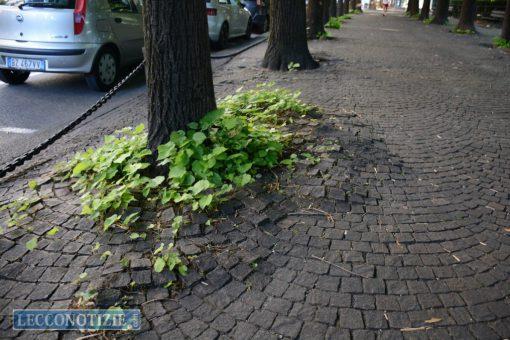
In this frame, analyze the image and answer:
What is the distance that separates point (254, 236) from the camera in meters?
2.88

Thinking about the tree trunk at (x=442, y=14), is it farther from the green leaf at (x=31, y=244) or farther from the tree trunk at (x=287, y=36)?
the green leaf at (x=31, y=244)

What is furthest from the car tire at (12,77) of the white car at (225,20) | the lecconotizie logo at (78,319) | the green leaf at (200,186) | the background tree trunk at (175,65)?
the lecconotizie logo at (78,319)

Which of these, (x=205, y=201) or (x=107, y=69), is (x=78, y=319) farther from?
(x=107, y=69)

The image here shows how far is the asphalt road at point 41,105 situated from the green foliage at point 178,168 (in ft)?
6.02

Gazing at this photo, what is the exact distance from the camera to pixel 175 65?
347cm

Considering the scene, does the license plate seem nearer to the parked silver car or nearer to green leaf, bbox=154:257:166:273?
the parked silver car

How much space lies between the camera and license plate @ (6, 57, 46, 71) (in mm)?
6797

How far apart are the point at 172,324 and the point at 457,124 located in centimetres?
444

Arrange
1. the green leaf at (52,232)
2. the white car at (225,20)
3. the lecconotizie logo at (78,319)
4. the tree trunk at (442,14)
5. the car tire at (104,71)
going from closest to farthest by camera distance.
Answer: the lecconotizie logo at (78,319), the green leaf at (52,232), the car tire at (104,71), the white car at (225,20), the tree trunk at (442,14)

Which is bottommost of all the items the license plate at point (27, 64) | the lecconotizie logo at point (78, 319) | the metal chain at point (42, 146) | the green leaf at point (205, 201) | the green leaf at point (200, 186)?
the lecconotizie logo at point (78, 319)

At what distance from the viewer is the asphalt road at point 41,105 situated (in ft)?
17.2

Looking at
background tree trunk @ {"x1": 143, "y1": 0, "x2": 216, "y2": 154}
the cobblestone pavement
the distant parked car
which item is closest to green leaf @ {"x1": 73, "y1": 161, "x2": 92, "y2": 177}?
the cobblestone pavement

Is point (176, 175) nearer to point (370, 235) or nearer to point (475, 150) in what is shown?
point (370, 235)

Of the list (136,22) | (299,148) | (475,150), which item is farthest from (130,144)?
(136,22)
